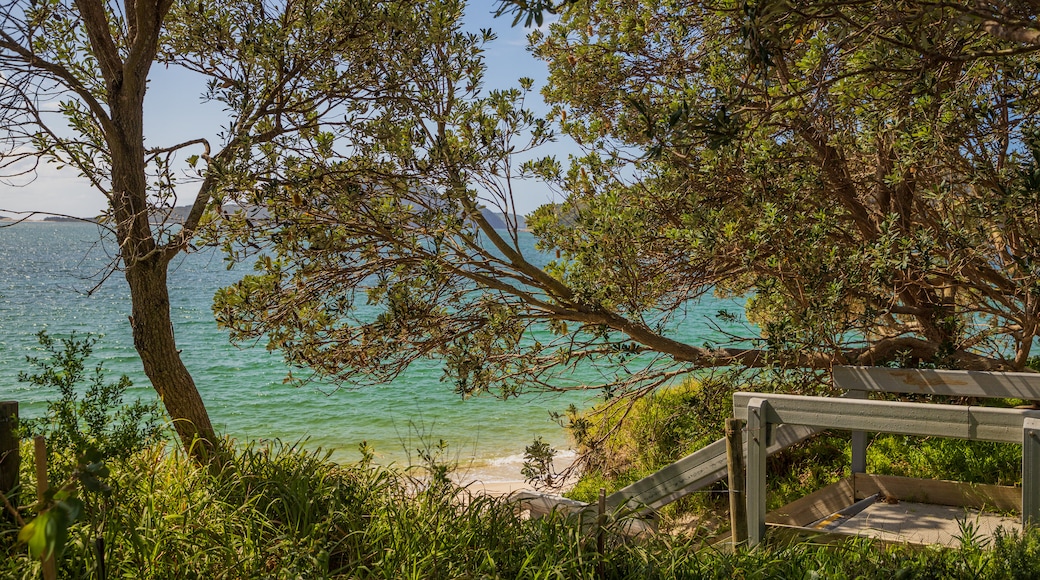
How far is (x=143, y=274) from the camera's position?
5.56 meters

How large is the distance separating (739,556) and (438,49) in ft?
13.5

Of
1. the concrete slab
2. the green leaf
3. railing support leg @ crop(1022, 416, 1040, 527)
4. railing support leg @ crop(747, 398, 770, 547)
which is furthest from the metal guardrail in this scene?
the green leaf

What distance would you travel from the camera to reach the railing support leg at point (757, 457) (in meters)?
4.05

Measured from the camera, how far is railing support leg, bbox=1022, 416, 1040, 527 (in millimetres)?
3508

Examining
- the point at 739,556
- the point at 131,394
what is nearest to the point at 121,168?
the point at 739,556

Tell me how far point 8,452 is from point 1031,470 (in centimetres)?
512

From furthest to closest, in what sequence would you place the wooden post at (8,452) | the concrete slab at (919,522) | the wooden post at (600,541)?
the concrete slab at (919,522) < the wooden post at (8,452) < the wooden post at (600,541)

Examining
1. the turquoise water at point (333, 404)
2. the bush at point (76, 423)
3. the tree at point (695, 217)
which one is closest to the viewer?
the bush at point (76, 423)

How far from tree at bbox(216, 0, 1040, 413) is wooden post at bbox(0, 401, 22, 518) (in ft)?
6.57

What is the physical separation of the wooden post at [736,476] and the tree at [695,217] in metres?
1.64

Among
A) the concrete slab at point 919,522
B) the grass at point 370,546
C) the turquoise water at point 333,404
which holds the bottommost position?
the turquoise water at point 333,404

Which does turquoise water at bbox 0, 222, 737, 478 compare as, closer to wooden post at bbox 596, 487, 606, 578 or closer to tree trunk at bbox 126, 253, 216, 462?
tree trunk at bbox 126, 253, 216, 462

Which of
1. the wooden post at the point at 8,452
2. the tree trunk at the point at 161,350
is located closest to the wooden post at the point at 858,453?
the tree trunk at the point at 161,350

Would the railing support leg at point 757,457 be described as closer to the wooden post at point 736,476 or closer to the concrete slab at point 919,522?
the wooden post at point 736,476
